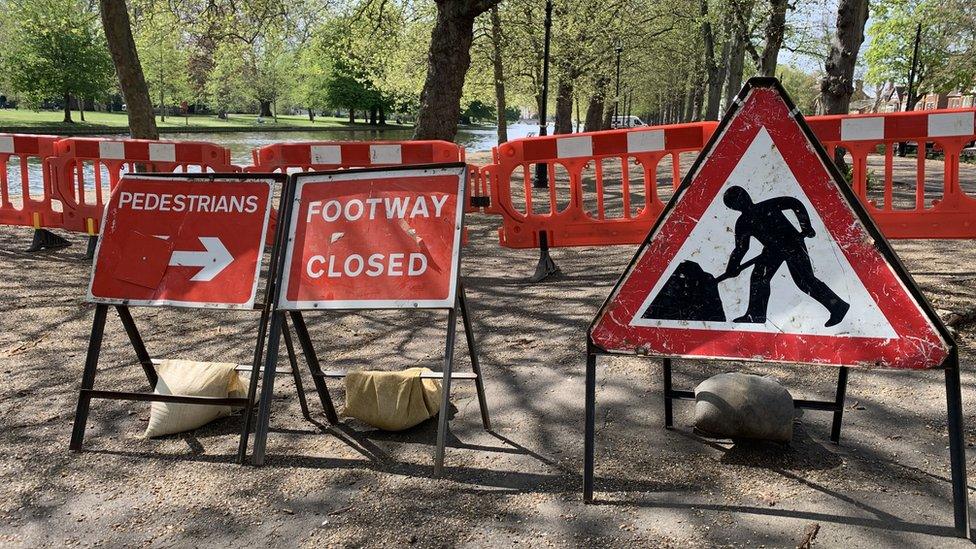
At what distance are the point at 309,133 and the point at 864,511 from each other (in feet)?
201

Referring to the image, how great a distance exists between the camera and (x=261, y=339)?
356cm

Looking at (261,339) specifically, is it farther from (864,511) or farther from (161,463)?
(864,511)

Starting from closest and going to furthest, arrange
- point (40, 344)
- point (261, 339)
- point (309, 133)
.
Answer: point (261, 339)
point (40, 344)
point (309, 133)

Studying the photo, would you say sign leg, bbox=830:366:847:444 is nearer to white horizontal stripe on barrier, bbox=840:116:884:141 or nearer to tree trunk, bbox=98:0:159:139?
white horizontal stripe on barrier, bbox=840:116:884:141

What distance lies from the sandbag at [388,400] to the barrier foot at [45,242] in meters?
7.07

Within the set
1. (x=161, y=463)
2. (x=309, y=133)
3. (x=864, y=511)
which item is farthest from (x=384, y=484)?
(x=309, y=133)

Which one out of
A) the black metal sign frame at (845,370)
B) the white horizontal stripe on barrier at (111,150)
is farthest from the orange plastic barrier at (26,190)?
the black metal sign frame at (845,370)

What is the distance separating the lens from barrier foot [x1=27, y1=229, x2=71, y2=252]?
29.8ft

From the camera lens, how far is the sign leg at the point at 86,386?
3.71 m

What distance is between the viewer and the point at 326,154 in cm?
786

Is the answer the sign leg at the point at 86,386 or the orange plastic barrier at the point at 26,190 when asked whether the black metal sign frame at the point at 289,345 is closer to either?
the sign leg at the point at 86,386

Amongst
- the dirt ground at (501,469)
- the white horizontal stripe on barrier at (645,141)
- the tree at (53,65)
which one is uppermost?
the tree at (53,65)

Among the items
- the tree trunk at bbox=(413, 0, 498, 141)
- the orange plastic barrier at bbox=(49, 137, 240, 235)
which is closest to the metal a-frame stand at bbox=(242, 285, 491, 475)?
the orange plastic barrier at bbox=(49, 137, 240, 235)

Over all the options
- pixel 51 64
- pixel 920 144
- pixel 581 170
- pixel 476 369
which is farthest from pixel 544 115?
pixel 51 64
